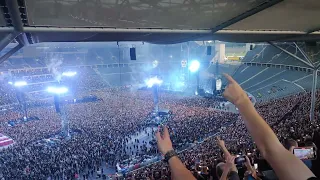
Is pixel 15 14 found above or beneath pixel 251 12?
beneath

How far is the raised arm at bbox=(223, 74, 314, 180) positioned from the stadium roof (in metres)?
3.65

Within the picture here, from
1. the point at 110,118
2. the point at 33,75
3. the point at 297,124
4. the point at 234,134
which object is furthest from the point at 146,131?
the point at 33,75

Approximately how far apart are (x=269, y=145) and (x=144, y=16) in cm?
498

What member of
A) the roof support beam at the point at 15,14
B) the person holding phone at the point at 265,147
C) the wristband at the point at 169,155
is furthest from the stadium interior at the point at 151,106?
the wristband at the point at 169,155

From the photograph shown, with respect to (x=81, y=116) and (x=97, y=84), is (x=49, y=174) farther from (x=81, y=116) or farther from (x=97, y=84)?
(x=97, y=84)

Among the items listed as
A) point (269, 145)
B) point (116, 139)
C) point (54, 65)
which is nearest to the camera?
point (269, 145)

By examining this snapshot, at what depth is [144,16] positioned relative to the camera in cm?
575

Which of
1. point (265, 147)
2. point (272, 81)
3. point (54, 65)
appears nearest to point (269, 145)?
point (265, 147)

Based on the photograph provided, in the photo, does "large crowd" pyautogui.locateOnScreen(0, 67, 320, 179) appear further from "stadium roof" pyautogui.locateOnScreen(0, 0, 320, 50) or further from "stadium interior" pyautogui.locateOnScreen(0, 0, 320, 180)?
"stadium roof" pyautogui.locateOnScreen(0, 0, 320, 50)

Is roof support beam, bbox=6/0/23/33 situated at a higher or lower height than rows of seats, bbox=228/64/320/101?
higher

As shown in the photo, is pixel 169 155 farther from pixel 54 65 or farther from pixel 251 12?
pixel 54 65

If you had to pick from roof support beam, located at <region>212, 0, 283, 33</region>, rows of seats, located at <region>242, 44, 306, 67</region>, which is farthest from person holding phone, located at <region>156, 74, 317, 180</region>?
rows of seats, located at <region>242, 44, 306, 67</region>

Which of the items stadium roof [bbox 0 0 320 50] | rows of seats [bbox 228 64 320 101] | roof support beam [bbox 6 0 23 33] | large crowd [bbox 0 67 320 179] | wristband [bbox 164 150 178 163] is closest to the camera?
wristband [bbox 164 150 178 163]

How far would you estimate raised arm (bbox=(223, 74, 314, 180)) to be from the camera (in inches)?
44.9
